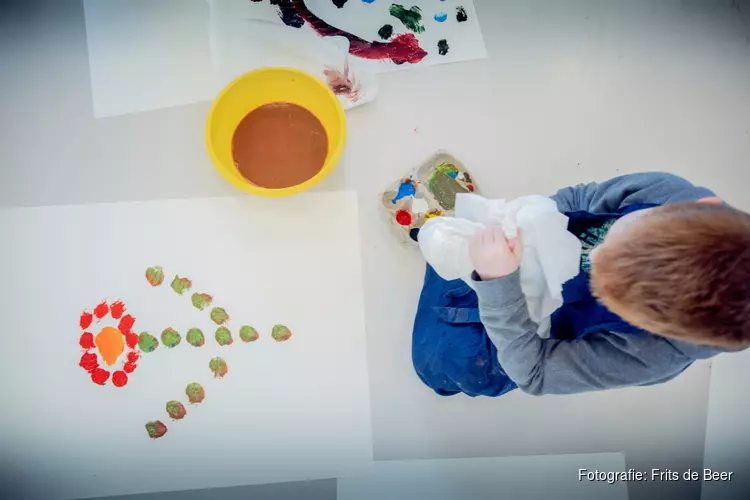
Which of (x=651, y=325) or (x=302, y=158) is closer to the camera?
(x=651, y=325)

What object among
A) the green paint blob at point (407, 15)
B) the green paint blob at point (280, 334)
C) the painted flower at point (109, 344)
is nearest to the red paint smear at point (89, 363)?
→ the painted flower at point (109, 344)

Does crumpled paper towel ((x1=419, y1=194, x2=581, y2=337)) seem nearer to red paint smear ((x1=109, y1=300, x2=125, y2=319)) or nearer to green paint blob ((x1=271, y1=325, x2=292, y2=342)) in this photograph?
green paint blob ((x1=271, y1=325, x2=292, y2=342))

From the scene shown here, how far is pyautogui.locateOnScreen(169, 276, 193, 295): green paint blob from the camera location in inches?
33.9

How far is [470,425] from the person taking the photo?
0.87 m

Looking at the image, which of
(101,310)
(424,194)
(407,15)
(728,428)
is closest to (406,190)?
(424,194)

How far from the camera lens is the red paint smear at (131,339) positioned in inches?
33.6

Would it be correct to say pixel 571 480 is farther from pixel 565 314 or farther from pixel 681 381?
pixel 565 314

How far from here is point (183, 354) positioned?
85 centimetres

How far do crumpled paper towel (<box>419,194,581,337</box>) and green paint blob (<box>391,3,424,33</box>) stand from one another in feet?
1.26

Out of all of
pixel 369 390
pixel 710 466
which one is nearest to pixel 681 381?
pixel 710 466

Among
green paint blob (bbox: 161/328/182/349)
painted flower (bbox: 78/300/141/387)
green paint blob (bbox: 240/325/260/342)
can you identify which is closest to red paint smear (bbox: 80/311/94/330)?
painted flower (bbox: 78/300/141/387)

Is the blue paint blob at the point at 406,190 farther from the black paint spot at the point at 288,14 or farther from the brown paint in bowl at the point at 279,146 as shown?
the black paint spot at the point at 288,14

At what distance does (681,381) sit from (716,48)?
522 mm

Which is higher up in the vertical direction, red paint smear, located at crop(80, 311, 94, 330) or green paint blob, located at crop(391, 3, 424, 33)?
green paint blob, located at crop(391, 3, 424, 33)
